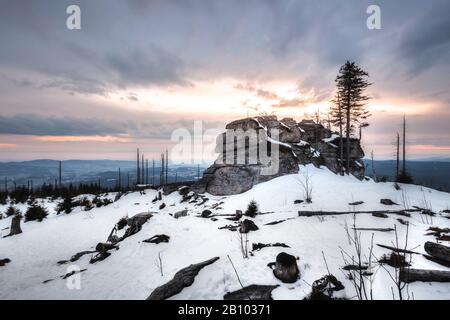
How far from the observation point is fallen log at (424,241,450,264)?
5664 mm

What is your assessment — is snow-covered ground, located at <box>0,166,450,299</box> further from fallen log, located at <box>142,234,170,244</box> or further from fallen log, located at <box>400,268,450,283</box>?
fallen log, located at <box>142,234,170,244</box>

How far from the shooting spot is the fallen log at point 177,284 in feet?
18.9

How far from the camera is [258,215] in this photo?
1416cm

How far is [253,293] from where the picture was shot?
529 cm

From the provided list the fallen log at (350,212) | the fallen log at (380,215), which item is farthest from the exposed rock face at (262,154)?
the fallen log at (380,215)

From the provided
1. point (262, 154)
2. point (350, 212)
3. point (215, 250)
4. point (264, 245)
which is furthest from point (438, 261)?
point (262, 154)

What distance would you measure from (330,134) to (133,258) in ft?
108

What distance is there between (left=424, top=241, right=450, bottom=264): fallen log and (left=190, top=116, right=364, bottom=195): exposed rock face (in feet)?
55.8

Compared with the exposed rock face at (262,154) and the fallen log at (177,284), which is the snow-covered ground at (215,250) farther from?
the exposed rock face at (262,154)

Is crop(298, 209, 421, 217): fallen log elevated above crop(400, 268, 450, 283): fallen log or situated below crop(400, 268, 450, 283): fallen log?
below

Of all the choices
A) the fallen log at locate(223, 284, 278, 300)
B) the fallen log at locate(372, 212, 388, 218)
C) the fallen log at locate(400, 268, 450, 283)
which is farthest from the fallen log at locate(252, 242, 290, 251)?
the fallen log at locate(372, 212, 388, 218)
